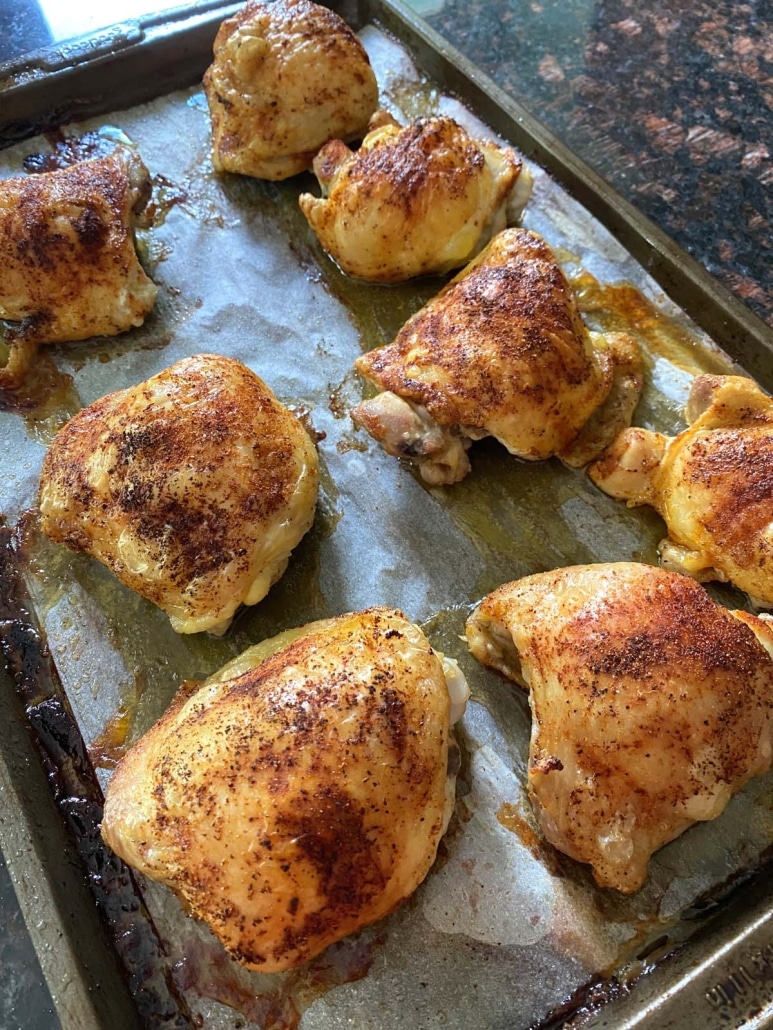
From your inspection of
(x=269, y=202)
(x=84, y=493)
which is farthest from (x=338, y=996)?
(x=269, y=202)

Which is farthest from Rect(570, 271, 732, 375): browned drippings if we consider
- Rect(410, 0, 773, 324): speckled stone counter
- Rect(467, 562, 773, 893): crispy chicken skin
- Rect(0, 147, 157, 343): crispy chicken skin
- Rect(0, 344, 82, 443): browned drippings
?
Rect(0, 344, 82, 443): browned drippings

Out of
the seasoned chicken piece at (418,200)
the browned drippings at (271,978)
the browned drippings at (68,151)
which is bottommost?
the browned drippings at (271,978)

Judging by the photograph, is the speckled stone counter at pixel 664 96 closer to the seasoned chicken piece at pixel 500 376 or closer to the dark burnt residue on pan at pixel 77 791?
the seasoned chicken piece at pixel 500 376

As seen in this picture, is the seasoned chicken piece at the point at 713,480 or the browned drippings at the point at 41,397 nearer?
the seasoned chicken piece at the point at 713,480

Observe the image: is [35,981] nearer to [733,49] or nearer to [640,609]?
[640,609]

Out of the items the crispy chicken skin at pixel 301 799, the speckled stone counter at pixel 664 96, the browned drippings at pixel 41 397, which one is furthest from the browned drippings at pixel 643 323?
the browned drippings at pixel 41 397

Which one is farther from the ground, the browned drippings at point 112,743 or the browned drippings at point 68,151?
the browned drippings at point 68,151

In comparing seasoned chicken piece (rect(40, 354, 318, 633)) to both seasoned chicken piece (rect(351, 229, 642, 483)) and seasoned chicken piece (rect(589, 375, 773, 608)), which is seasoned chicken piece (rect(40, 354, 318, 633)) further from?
seasoned chicken piece (rect(589, 375, 773, 608))
